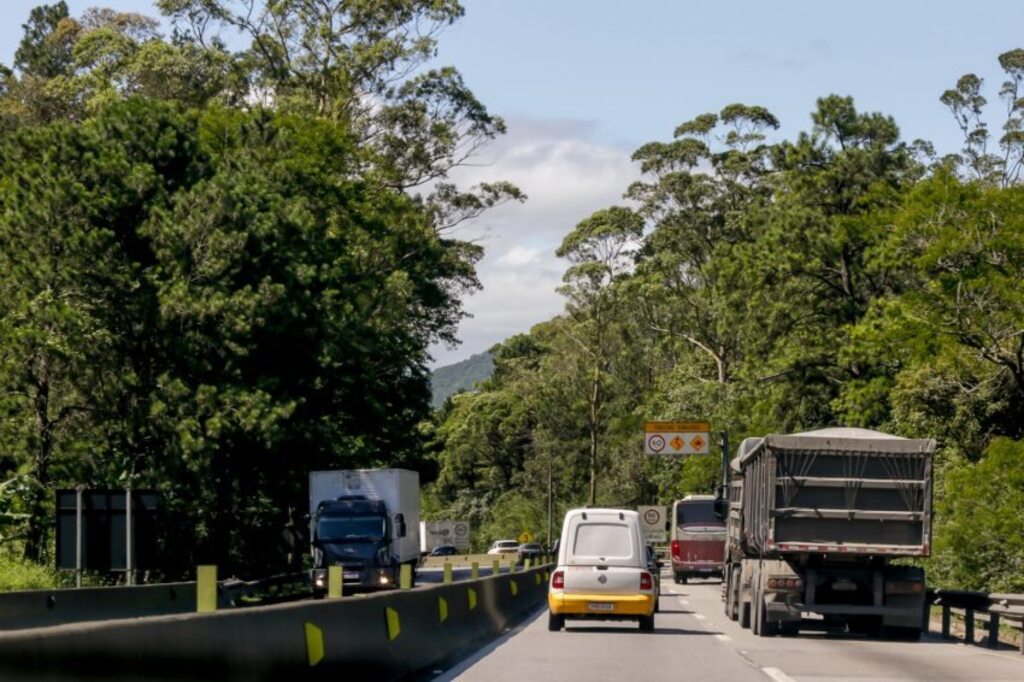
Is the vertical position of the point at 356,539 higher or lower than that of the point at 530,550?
higher

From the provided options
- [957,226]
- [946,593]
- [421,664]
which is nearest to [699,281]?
[957,226]

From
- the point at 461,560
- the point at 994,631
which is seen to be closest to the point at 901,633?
the point at 994,631

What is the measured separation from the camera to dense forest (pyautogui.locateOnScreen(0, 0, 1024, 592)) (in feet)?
138

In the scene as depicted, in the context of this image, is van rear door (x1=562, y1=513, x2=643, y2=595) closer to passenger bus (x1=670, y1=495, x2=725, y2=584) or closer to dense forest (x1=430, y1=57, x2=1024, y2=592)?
dense forest (x1=430, y1=57, x2=1024, y2=592)

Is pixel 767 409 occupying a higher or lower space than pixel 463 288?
lower

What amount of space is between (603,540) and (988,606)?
615 centimetres

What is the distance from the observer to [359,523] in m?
44.6

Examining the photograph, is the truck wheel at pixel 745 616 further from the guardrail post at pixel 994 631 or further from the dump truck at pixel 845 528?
the guardrail post at pixel 994 631

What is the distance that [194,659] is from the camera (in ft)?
28.6

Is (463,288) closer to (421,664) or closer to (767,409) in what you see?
(767,409)

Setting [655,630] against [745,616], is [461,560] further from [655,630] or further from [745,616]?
[655,630]

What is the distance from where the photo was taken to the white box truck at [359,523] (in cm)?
4394

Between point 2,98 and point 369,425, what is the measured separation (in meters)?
40.6

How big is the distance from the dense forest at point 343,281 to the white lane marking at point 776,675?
2092cm
